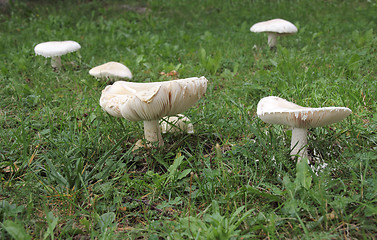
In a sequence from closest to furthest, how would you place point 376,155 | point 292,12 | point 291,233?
point 291,233 → point 376,155 → point 292,12

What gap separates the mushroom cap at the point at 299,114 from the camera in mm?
1955

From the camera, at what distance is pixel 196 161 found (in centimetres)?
252

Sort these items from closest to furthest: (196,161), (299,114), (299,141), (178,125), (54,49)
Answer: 1. (299,114)
2. (299,141)
3. (196,161)
4. (178,125)
5. (54,49)

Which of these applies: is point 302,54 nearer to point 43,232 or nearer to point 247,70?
point 247,70

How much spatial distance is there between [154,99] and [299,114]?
926mm

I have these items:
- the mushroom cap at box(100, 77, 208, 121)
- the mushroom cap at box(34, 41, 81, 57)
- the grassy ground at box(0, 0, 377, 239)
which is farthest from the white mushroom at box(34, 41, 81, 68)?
the mushroom cap at box(100, 77, 208, 121)

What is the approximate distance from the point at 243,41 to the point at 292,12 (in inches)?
133

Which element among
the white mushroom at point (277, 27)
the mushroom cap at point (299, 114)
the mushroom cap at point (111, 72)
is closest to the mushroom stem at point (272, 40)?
the white mushroom at point (277, 27)

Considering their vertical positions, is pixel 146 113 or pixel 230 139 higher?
pixel 146 113

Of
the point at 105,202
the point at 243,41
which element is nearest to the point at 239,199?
the point at 105,202

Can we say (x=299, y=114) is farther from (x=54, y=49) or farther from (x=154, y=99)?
(x=54, y=49)

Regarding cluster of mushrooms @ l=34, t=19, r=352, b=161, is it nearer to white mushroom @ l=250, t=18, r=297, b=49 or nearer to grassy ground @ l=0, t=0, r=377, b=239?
grassy ground @ l=0, t=0, r=377, b=239

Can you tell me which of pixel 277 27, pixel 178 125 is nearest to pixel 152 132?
pixel 178 125

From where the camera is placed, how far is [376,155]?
2135 millimetres
